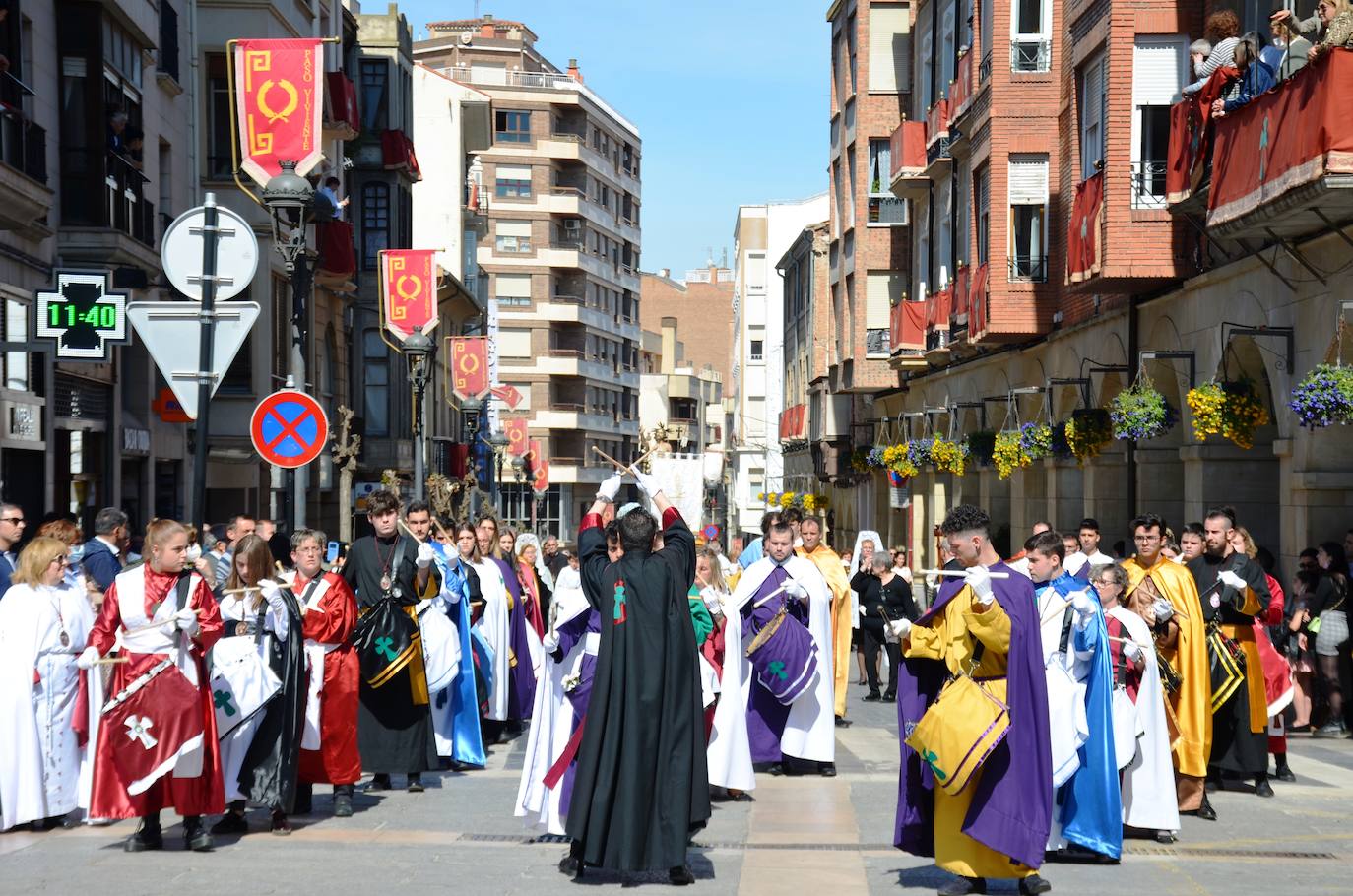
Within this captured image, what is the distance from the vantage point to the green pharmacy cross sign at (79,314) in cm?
1753

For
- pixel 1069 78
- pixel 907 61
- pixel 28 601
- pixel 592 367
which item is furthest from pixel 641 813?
pixel 592 367

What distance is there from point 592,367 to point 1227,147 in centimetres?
7680

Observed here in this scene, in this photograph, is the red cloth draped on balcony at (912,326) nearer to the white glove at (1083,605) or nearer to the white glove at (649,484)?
the white glove at (649,484)

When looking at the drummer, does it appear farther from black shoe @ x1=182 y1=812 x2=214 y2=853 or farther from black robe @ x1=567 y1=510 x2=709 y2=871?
black shoe @ x1=182 y1=812 x2=214 y2=853

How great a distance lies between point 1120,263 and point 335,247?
2093cm

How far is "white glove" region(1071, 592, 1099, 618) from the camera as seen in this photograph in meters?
9.95

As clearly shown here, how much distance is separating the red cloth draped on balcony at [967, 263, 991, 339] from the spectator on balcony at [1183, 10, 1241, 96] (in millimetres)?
9244

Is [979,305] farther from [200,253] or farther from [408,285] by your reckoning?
[200,253]

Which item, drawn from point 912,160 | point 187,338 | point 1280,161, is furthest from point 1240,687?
point 912,160

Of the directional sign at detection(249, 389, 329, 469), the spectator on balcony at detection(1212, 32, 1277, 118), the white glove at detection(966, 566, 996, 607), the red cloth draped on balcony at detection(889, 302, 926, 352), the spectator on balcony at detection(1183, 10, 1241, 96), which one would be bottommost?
the white glove at detection(966, 566, 996, 607)

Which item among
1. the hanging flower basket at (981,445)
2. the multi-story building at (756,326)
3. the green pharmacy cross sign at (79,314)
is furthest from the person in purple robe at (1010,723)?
the multi-story building at (756,326)

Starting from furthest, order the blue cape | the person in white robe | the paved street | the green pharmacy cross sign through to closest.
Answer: the green pharmacy cross sign, the person in white robe, the blue cape, the paved street

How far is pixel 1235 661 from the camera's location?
41.4 feet

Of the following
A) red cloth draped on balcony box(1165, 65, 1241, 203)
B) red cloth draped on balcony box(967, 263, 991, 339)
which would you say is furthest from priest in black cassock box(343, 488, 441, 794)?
red cloth draped on balcony box(967, 263, 991, 339)
